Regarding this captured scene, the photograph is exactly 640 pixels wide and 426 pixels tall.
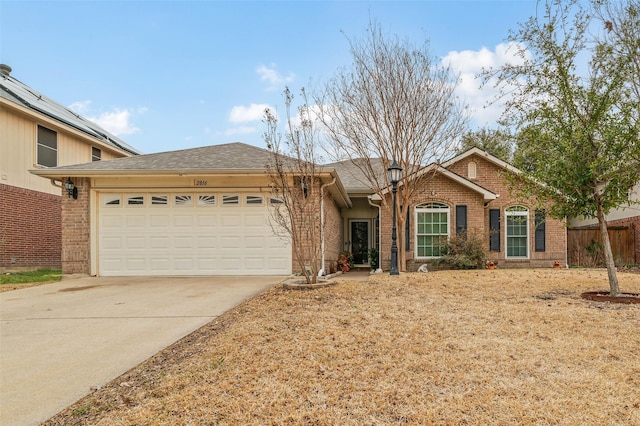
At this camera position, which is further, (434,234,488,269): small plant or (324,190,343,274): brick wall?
(434,234,488,269): small plant

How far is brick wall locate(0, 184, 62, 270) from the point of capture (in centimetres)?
1310

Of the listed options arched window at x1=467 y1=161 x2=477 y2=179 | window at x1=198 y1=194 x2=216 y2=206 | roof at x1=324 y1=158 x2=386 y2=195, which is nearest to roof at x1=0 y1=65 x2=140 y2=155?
window at x1=198 y1=194 x2=216 y2=206

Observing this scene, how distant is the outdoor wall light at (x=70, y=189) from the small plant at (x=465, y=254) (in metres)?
10.5

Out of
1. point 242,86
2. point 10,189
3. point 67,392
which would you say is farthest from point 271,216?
point 10,189

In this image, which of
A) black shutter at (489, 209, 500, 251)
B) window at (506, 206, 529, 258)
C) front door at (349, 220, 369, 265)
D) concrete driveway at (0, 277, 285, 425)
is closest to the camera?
concrete driveway at (0, 277, 285, 425)

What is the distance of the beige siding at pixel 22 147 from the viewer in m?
13.0

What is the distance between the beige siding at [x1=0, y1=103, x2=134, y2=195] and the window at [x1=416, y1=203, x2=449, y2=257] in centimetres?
1211

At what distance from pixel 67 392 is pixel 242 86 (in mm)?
11833

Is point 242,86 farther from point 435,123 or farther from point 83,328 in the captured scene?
point 83,328

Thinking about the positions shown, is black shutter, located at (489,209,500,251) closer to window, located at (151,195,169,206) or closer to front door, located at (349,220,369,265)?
front door, located at (349,220,369,265)

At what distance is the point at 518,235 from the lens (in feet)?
45.9

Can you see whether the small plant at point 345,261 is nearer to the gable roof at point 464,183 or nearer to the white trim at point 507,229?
the gable roof at point 464,183

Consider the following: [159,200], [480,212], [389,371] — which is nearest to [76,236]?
[159,200]

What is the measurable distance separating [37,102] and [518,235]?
18.4 metres
